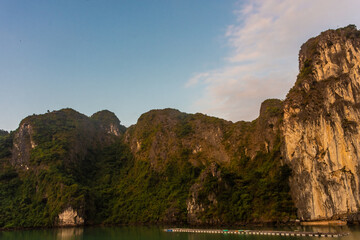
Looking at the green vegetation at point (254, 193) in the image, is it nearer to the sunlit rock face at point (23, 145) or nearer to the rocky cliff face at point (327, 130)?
the rocky cliff face at point (327, 130)

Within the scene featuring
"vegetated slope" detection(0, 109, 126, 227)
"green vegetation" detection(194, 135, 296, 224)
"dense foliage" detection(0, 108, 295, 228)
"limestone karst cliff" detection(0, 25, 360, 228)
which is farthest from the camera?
"vegetated slope" detection(0, 109, 126, 227)

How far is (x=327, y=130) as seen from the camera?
48.4 metres

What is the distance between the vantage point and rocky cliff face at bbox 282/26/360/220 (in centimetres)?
4500

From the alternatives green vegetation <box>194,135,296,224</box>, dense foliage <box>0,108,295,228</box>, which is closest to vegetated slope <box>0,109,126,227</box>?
dense foliage <box>0,108,295,228</box>

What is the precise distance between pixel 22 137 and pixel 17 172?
12176 millimetres

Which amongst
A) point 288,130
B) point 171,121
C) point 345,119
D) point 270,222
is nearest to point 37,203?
point 171,121

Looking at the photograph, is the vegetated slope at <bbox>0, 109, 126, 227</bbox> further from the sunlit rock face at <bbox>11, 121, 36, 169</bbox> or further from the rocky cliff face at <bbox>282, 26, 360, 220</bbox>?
the rocky cliff face at <bbox>282, 26, 360, 220</bbox>

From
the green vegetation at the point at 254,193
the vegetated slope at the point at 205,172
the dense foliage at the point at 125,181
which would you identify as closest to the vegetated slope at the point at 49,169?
the dense foliage at the point at 125,181

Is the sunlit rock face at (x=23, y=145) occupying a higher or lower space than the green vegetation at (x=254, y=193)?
higher

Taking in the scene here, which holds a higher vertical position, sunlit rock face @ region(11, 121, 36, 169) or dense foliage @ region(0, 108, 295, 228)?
sunlit rock face @ region(11, 121, 36, 169)

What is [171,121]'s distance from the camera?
95.2m

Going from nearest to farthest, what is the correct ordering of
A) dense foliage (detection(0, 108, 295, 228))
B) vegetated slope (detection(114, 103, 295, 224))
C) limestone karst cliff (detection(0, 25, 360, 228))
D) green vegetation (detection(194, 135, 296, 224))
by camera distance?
limestone karst cliff (detection(0, 25, 360, 228))
green vegetation (detection(194, 135, 296, 224))
vegetated slope (detection(114, 103, 295, 224))
dense foliage (detection(0, 108, 295, 228))

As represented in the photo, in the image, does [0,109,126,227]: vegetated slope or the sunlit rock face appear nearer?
[0,109,126,227]: vegetated slope

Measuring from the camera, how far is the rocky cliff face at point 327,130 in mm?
45000
